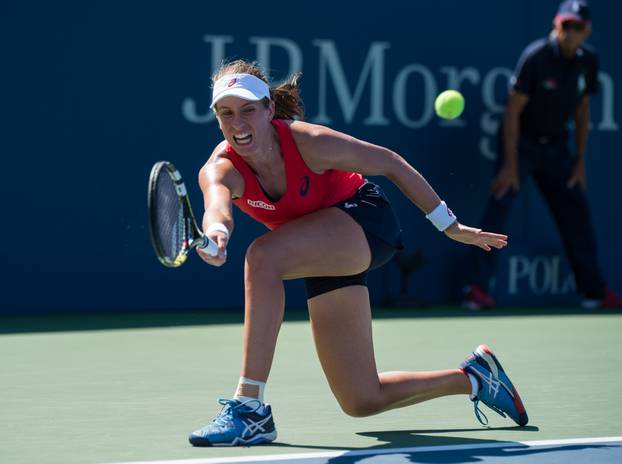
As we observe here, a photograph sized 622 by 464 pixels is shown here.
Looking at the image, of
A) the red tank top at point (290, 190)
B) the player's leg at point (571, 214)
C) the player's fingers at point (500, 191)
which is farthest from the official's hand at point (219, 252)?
the player's leg at point (571, 214)

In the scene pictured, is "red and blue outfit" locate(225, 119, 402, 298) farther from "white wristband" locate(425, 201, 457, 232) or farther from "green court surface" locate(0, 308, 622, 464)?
"green court surface" locate(0, 308, 622, 464)

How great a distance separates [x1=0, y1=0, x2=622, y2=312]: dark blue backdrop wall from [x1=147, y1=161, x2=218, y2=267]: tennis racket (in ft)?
11.7

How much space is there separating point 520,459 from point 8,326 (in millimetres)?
3842

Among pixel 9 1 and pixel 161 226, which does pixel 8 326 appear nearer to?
pixel 9 1

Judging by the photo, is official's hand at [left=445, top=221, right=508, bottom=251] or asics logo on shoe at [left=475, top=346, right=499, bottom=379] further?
asics logo on shoe at [left=475, top=346, right=499, bottom=379]

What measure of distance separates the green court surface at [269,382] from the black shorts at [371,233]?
1.53 ft

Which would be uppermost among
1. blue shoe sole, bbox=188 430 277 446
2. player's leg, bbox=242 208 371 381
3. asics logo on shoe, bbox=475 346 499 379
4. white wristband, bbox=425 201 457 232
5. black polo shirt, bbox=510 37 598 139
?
black polo shirt, bbox=510 37 598 139

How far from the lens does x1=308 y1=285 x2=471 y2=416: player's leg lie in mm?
3977

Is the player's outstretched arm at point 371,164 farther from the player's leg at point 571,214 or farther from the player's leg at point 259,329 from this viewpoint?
the player's leg at point 571,214

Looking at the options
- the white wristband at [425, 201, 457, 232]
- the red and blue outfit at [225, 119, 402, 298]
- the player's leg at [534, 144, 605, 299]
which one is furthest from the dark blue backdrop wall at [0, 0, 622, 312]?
the white wristband at [425, 201, 457, 232]

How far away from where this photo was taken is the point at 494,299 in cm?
811

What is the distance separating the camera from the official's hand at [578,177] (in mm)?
7836

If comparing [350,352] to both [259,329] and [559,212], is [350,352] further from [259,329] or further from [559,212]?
[559,212]

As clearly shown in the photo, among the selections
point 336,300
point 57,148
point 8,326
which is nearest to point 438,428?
point 336,300
